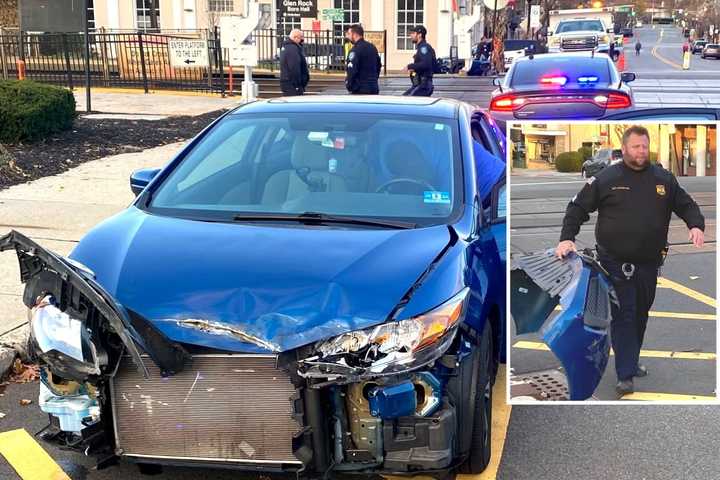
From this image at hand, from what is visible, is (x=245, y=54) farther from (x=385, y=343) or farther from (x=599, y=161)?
(x=385, y=343)

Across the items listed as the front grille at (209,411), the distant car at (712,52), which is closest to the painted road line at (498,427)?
the front grille at (209,411)

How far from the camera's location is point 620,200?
150 inches

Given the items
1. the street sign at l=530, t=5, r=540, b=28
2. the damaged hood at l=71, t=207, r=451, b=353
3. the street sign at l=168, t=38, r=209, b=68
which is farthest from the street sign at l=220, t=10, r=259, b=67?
the street sign at l=530, t=5, r=540, b=28

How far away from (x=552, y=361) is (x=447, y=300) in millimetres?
844

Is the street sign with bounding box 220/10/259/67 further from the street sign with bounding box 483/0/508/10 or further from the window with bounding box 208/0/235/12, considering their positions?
the street sign with bounding box 483/0/508/10

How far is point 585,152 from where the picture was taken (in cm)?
384

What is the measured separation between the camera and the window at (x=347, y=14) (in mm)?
32312

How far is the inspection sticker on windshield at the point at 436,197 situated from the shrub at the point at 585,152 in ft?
2.12

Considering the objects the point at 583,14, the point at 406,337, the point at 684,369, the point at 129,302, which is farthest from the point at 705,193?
the point at 583,14

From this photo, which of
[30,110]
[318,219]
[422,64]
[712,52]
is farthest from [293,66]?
[712,52]

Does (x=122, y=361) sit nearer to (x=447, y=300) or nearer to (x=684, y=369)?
(x=447, y=300)

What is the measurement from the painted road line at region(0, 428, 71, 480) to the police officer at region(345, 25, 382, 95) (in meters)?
10.8

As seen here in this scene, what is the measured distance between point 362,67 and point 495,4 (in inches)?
842

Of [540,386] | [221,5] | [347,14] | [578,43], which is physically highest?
[221,5]
